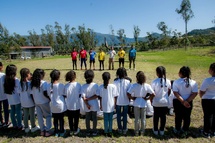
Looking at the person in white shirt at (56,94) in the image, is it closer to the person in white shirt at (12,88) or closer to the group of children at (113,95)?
the group of children at (113,95)

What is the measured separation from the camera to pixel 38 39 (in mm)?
84938

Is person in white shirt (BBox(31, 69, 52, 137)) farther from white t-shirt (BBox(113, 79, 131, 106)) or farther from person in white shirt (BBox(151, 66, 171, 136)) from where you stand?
person in white shirt (BBox(151, 66, 171, 136))

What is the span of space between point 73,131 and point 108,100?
116 cm

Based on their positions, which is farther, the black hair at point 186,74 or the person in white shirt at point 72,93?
the person in white shirt at point 72,93

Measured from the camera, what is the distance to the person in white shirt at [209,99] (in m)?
3.98

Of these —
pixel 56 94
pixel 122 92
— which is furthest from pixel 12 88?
pixel 122 92

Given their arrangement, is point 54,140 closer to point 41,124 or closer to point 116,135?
point 41,124

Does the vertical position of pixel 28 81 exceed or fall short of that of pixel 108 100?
it exceeds it

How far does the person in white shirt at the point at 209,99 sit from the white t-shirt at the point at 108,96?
193 cm

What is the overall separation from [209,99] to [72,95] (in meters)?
2.99

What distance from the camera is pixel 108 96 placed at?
4109mm

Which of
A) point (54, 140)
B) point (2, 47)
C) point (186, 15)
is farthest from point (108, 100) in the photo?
point (186, 15)

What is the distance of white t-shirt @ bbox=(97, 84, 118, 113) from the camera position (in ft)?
13.5

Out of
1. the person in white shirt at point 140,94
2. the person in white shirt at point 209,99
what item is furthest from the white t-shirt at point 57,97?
the person in white shirt at point 209,99
